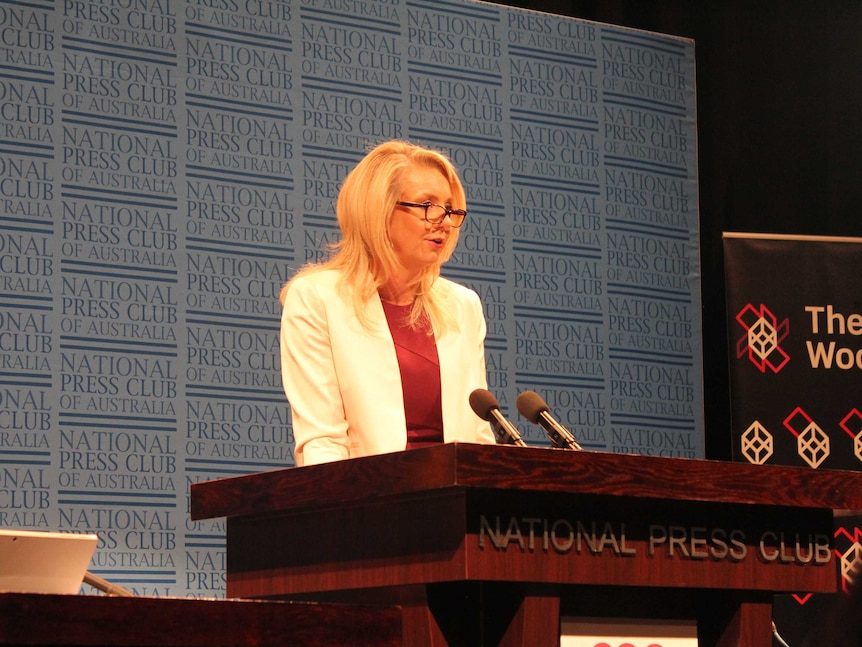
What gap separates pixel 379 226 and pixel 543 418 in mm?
822

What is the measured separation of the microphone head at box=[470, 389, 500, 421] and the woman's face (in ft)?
2.02

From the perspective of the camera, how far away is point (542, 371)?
487 cm

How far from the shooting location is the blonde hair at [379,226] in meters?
2.84

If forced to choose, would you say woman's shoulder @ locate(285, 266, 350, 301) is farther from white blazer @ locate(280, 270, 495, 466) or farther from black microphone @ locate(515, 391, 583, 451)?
black microphone @ locate(515, 391, 583, 451)

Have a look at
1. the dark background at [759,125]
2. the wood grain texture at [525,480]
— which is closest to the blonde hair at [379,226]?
the wood grain texture at [525,480]

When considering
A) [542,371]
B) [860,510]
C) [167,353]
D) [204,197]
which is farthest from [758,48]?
[860,510]

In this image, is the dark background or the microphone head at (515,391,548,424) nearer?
the microphone head at (515,391,548,424)

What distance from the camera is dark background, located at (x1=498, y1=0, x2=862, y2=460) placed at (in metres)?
5.39

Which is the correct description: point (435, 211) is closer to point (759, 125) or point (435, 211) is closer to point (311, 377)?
point (311, 377)

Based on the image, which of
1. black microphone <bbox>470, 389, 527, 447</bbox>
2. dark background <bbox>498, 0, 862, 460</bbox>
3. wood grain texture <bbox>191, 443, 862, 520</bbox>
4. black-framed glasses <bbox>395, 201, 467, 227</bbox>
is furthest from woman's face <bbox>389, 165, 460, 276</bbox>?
dark background <bbox>498, 0, 862, 460</bbox>

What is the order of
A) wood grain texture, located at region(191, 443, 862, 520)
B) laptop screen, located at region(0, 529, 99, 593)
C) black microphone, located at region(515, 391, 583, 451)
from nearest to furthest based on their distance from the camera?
laptop screen, located at region(0, 529, 99, 593) → wood grain texture, located at region(191, 443, 862, 520) → black microphone, located at region(515, 391, 583, 451)

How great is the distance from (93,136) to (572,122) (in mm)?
1956

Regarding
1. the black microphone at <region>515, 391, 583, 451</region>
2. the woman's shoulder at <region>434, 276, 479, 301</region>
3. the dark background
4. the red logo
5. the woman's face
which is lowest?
the black microphone at <region>515, 391, 583, 451</region>

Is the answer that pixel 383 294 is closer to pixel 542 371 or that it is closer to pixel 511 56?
pixel 542 371
